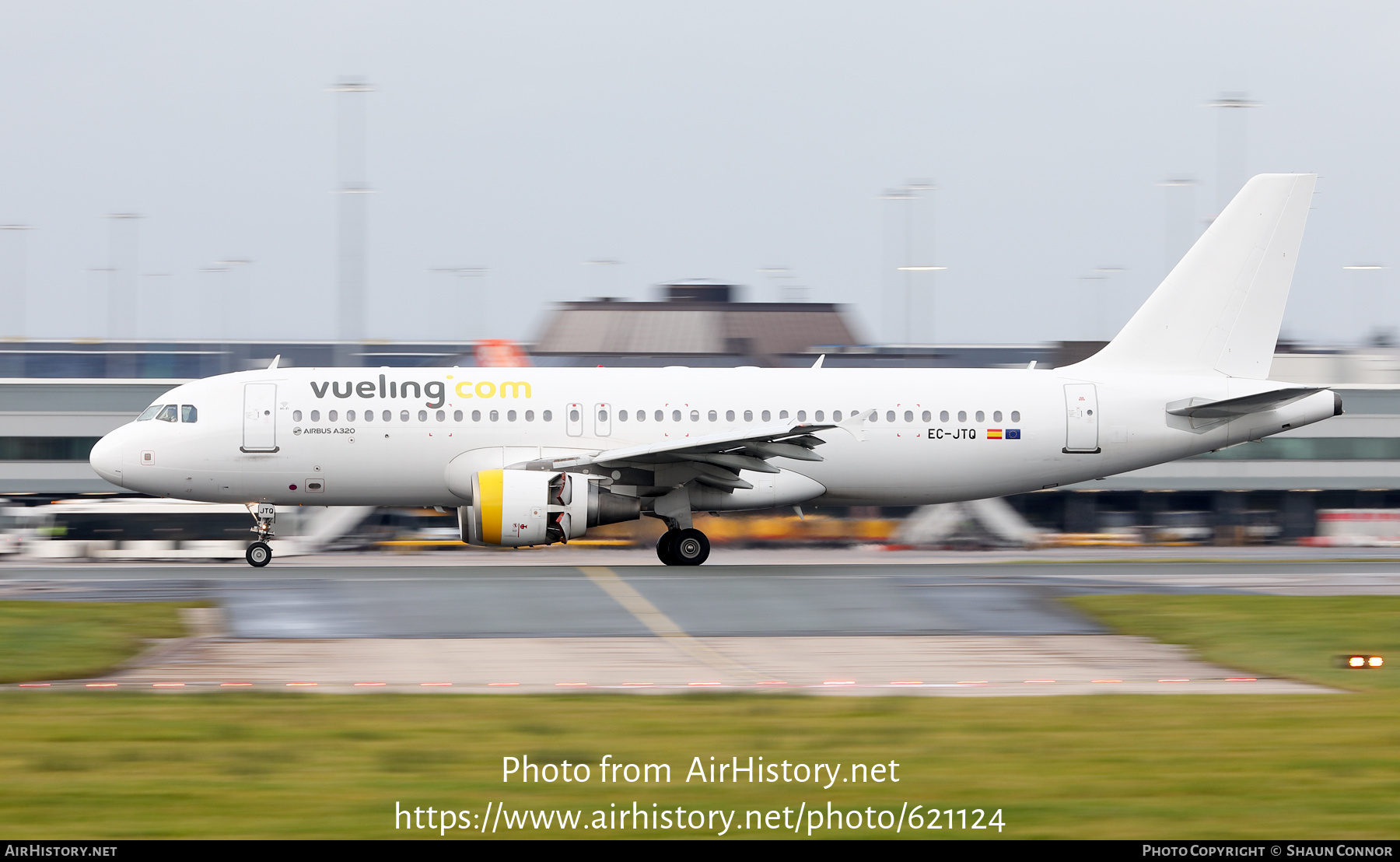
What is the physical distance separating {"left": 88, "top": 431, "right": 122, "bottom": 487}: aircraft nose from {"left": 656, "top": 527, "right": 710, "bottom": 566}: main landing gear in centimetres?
1045

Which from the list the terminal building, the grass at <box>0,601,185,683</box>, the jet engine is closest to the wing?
the jet engine

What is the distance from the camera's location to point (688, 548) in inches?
1100

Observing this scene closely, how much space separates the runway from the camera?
47.3 feet

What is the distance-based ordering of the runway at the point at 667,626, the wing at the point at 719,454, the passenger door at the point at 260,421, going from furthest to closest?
the passenger door at the point at 260,421 < the wing at the point at 719,454 < the runway at the point at 667,626

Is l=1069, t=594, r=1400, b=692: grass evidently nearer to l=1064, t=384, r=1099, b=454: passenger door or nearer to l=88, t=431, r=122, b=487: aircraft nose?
l=1064, t=384, r=1099, b=454: passenger door

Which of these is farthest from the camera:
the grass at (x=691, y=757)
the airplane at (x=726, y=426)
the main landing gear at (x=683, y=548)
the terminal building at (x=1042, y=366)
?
the terminal building at (x=1042, y=366)

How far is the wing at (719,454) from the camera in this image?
2616 cm

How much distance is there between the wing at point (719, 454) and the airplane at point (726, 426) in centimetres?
5

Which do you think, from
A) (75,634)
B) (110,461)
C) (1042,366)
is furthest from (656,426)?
(75,634)

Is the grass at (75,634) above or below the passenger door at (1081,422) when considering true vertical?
below

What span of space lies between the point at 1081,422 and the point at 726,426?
7278 mm

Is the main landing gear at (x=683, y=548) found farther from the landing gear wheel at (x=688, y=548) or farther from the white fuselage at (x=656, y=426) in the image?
the white fuselage at (x=656, y=426)

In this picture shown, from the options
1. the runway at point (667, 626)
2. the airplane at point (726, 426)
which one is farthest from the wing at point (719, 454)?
the runway at point (667, 626)

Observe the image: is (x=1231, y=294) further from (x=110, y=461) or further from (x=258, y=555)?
(x=110, y=461)
